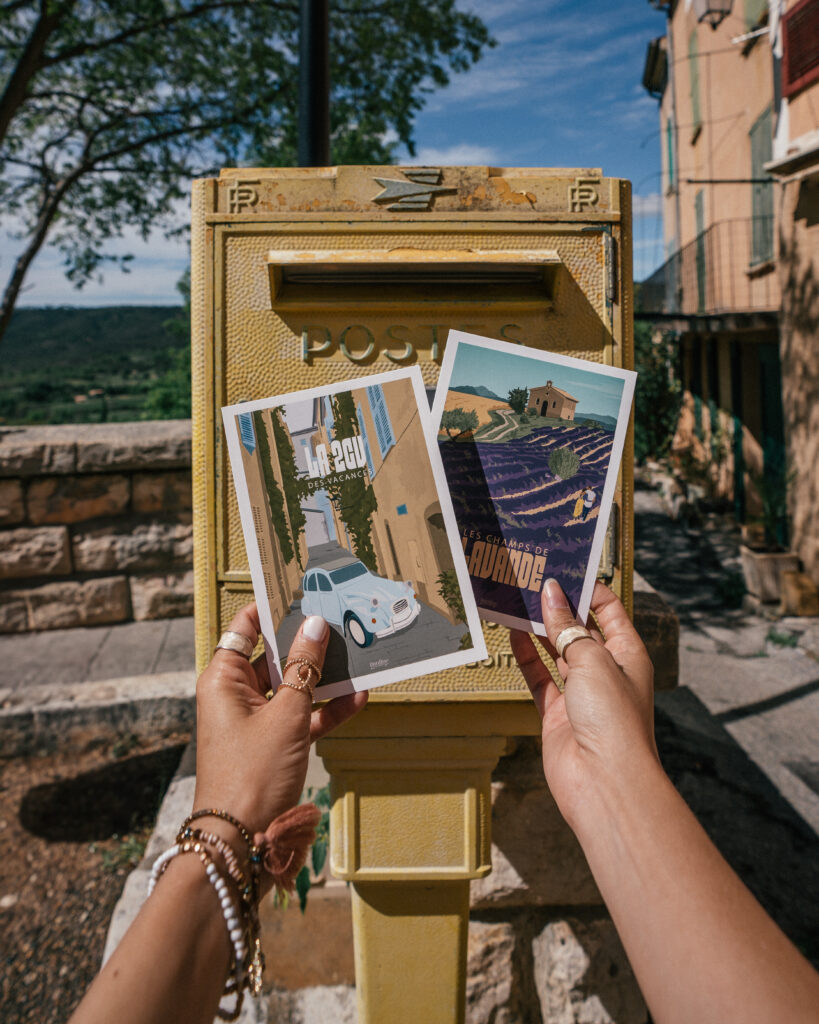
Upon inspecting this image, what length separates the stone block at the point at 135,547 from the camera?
4.04 meters

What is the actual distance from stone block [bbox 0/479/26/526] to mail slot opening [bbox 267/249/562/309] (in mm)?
3206

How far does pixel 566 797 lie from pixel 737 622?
207 inches

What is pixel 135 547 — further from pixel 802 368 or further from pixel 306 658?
pixel 802 368

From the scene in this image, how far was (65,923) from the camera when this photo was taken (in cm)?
255

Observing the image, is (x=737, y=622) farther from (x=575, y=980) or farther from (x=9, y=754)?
(x=9, y=754)

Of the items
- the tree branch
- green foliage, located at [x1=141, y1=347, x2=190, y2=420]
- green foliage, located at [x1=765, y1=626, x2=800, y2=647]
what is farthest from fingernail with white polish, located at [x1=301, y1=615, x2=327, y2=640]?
green foliage, located at [x1=765, y1=626, x2=800, y2=647]

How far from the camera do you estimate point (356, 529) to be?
1.25 meters

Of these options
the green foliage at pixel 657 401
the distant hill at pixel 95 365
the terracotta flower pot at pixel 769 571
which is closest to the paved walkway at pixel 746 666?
the terracotta flower pot at pixel 769 571

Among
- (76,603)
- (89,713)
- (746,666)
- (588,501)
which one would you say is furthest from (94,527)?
(746,666)

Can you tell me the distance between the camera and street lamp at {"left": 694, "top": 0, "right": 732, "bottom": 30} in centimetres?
736

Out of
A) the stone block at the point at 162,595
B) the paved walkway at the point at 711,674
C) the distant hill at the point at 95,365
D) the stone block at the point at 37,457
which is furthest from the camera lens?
the distant hill at the point at 95,365

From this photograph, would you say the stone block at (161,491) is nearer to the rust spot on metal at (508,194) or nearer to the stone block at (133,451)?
the stone block at (133,451)

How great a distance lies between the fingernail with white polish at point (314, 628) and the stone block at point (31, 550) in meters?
3.28

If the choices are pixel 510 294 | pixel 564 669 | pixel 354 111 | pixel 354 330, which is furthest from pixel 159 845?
pixel 354 111
